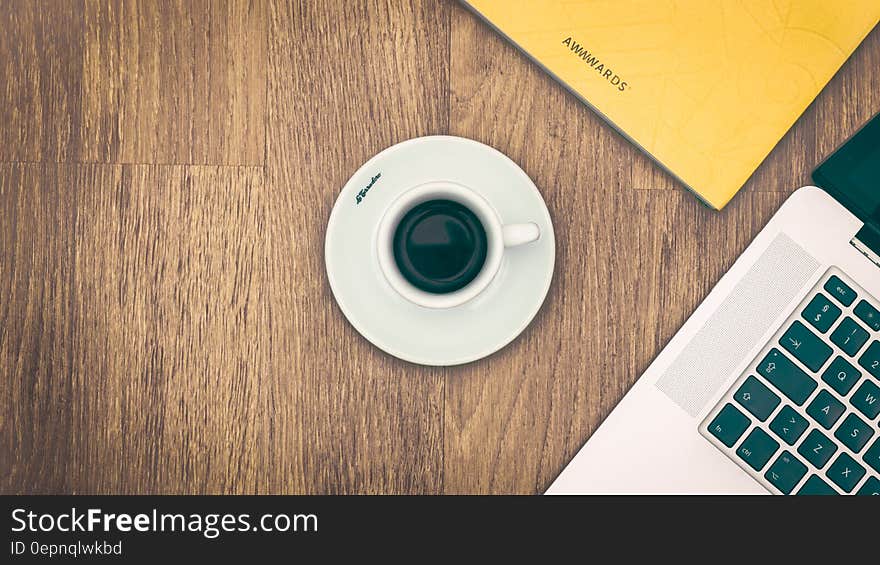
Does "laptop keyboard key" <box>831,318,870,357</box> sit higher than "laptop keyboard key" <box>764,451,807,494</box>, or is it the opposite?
"laptop keyboard key" <box>831,318,870,357</box>

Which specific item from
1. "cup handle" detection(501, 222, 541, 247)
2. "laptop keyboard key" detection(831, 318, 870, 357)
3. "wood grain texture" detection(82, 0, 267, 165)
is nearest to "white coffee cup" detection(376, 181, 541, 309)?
"cup handle" detection(501, 222, 541, 247)

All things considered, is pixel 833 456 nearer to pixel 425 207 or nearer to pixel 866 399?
pixel 866 399

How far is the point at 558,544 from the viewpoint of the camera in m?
0.52

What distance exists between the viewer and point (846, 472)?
534mm

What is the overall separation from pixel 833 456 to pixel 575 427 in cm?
18

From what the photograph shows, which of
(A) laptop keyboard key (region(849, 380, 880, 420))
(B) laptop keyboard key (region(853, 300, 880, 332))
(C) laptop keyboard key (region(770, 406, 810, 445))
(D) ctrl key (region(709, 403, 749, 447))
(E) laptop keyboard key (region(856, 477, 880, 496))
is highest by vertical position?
(B) laptop keyboard key (region(853, 300, 880, 332))

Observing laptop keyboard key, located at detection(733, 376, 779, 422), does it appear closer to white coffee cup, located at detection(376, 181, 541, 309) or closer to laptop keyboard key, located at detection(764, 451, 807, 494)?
laptop keyboard key, located at detection(764, 451, 807, 494)

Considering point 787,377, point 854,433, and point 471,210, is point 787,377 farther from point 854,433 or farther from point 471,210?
point 471,210

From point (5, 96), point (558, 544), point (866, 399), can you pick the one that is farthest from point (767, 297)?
point (5, 96)

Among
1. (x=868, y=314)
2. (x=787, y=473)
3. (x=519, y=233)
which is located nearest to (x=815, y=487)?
(x=787, y=473)

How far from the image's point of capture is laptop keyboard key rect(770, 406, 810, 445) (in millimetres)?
536

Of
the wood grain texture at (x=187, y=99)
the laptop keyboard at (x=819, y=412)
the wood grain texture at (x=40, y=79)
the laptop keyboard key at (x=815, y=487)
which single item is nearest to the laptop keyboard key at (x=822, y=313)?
the laptop keyboard at (x=819, y=412)

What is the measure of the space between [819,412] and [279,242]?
0.40m

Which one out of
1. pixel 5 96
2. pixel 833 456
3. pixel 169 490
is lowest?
pixel 833 456
